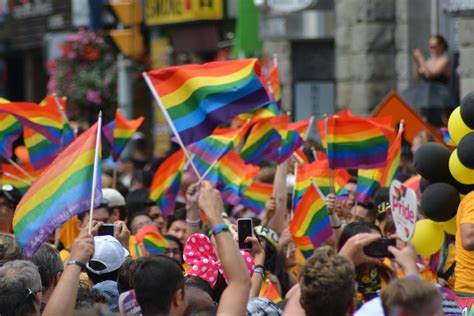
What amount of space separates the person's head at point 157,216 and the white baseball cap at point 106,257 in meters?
3.22

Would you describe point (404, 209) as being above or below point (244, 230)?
above

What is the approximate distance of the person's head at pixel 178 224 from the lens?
11.0 m

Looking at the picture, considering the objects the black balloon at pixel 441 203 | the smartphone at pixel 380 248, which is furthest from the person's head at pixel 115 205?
the smartphone at pixel 380 248

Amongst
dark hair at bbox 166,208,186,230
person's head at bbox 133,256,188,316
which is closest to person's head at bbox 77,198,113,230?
dark hair at bbox 166,208,186,230

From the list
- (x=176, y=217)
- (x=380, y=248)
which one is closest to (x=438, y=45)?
(x=176, y=217)

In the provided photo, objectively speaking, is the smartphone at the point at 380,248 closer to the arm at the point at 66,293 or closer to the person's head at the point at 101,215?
the arm at the point at 66,293

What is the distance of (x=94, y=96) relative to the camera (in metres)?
25.3

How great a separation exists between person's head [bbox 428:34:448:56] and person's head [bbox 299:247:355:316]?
33.3 feet

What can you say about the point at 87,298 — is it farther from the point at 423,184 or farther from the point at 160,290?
the point at 423,184

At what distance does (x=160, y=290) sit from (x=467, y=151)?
8.93 ft

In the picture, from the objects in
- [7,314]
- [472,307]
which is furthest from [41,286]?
[472,307]

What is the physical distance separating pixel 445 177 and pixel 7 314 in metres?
3.24

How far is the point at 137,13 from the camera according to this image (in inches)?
1105

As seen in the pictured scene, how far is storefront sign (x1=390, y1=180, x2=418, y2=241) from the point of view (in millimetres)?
6367
